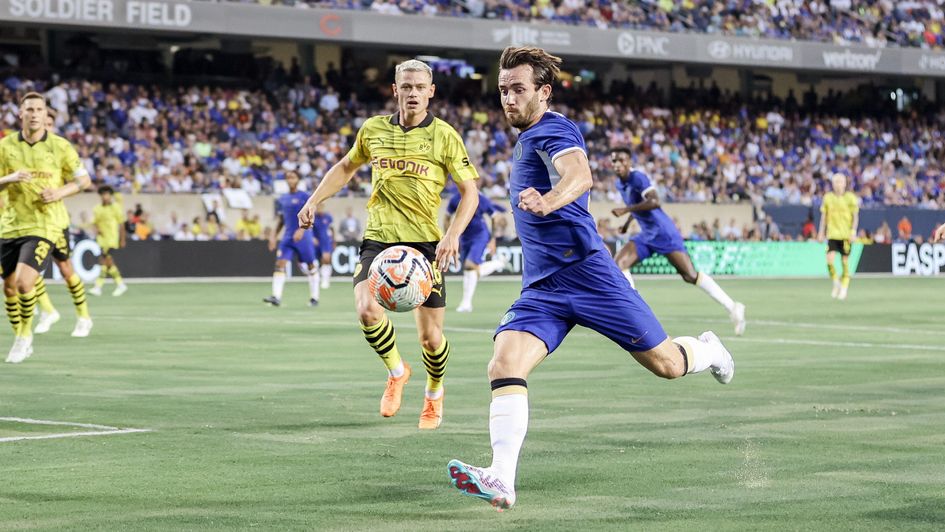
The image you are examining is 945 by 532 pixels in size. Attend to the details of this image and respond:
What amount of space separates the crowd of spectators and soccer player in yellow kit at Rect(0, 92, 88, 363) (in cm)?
3042

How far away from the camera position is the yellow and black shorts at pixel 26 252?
1539cm

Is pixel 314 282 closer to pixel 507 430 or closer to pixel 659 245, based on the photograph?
pixel 659 245

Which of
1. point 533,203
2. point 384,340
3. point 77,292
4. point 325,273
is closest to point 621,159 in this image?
point 77,292

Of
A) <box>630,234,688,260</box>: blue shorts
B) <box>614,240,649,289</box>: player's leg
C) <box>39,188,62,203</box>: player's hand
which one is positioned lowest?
<box>614,240,649,289</box>: player's leg

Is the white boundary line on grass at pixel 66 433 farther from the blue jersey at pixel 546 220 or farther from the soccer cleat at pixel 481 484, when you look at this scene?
the soccer cleat at pixel 481 484

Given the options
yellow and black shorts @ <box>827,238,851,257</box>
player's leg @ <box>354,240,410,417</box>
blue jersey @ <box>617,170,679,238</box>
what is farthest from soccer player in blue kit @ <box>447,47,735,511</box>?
yellow and black shorts @ <box>827,238,851,257</box>

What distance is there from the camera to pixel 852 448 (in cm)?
943

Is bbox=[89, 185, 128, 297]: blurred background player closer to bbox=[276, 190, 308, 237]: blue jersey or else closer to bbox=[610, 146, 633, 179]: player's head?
→ bbox=[276, 190, 308, 237]: blue jersey

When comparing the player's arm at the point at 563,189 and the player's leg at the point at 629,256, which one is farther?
the player's leg at the point at 629,256

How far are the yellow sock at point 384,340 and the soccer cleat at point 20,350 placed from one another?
5900 mm

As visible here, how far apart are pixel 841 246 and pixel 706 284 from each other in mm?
12516

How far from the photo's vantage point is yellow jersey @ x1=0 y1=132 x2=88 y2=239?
15.4 meters

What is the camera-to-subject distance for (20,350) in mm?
15836

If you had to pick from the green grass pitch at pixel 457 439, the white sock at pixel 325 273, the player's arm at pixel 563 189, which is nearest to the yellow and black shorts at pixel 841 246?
the white sock at pixel 325 273
